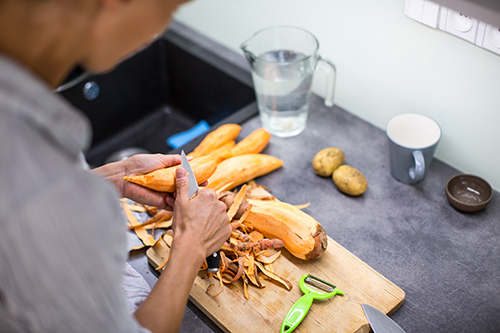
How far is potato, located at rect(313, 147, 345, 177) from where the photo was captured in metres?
1.27

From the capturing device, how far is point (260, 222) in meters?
1.11

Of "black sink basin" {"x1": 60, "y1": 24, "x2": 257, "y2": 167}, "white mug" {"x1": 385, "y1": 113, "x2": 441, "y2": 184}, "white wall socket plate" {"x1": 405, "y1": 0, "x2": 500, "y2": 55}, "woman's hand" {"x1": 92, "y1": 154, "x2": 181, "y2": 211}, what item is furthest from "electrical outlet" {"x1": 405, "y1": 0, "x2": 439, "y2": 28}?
"woman's hand" {"x1": 92, "y1": 154, "x2": 181, "y2": 211}

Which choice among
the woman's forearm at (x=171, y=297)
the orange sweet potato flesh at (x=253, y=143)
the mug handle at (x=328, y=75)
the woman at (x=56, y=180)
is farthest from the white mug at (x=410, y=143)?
the woman at (x=56, y=180)

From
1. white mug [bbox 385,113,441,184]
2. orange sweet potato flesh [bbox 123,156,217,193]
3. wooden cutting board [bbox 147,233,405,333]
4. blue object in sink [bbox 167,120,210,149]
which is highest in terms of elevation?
orange sweet potato flesh [bbox 123,156,217,193]

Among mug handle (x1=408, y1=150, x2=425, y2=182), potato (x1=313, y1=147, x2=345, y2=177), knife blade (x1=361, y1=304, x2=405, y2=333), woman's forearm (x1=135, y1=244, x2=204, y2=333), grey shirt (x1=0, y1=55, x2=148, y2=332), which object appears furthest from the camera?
potato (x1=313, y1=147, x2=345, y2=177)

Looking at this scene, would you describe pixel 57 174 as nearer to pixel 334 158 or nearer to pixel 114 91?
pixel 334 158

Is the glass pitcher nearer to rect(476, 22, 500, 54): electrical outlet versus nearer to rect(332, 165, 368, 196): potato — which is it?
rect(332, 165, 368, 196): potato

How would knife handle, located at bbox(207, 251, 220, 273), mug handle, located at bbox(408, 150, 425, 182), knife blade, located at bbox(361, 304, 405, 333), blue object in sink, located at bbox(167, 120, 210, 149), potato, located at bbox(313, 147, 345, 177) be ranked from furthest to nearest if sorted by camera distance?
blue object in sink, located at bbox(167, 120, 210, 149) → potato, located at bbox(313, 147, 345, 177) → mug handle, located at bbox(408, 150, 425, 182) → knife handle, located at bbox(207, 251, 220, 273) → knife blade, located at bbox(361, 304, 405, 333)

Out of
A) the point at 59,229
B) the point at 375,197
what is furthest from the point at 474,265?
the point at 59,229

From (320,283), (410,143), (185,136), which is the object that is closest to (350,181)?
(410,143)

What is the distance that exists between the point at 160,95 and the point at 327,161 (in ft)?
3.11

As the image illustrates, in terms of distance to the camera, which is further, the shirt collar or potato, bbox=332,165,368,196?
potato, bbox=332,165,368,196

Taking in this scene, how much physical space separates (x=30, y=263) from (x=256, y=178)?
0.83 m

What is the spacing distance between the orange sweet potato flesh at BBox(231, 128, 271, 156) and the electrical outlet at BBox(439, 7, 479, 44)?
563 mm
